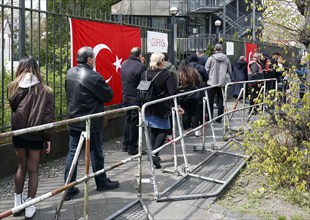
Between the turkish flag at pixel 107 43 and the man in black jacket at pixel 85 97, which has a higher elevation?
the turkish flag at pixel 107 43

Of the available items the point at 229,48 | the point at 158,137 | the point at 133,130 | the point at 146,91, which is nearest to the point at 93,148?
the point at 158,137

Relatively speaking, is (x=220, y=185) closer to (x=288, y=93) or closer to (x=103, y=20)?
(x=288, y=93)

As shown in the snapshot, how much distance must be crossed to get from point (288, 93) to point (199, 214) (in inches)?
71.9

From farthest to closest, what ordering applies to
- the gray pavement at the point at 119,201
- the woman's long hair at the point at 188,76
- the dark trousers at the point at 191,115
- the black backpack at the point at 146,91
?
the dark trousers at the point at 191,115
the woman's long hair at the point at 188,76
the black backpack at the point at 146,91
the gray pavement at the point at 119,201

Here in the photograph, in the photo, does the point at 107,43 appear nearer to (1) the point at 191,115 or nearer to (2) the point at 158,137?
(1) the point at 191,115

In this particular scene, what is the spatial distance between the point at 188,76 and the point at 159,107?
2.13 meters

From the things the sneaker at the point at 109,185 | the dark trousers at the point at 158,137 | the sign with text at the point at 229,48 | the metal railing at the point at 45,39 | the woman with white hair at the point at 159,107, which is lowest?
the sneaker at the point at 109,185

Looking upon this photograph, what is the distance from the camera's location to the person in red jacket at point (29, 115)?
3947 mm

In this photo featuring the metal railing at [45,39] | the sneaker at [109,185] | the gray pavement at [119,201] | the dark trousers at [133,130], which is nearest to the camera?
the gray pavement at [119,201]

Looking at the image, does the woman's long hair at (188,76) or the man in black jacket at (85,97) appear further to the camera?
the woman's long hair at (188,76)

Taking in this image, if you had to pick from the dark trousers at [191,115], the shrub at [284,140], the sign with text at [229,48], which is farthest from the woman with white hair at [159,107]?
the sign with text at [229,48]

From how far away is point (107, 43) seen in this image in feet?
24.1

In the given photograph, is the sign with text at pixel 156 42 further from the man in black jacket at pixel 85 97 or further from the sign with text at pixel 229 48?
the sign with text at pixel 229 48

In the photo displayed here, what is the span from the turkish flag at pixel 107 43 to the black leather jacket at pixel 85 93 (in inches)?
72.5
